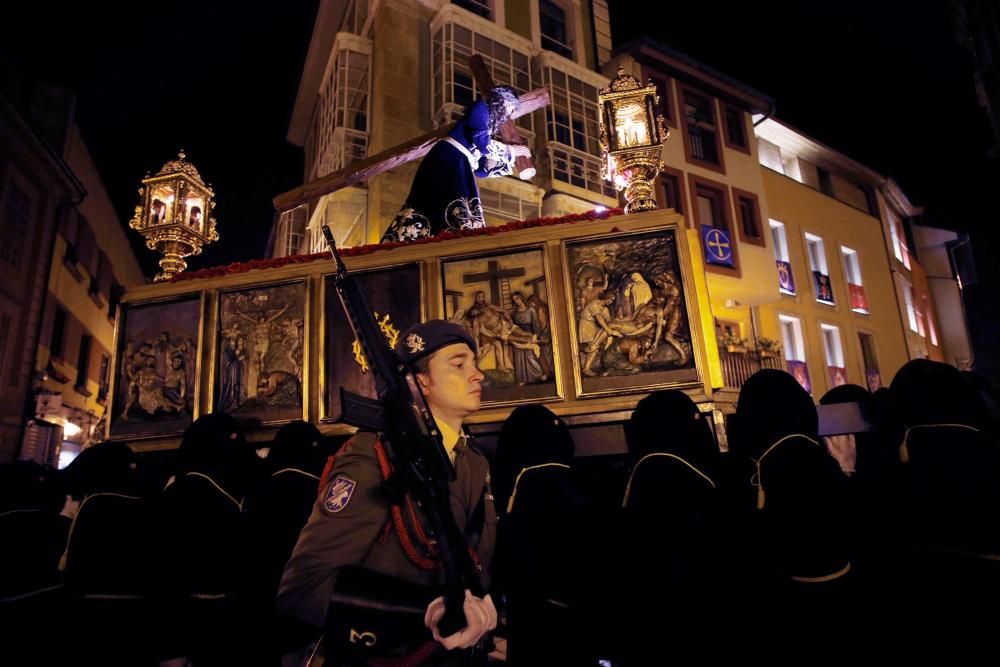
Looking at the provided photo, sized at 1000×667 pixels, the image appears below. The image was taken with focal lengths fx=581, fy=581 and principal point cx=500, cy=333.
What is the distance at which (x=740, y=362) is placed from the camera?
17.6 meters

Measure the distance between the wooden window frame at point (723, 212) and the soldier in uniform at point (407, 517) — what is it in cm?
1767

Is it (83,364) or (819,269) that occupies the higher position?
(819,269)

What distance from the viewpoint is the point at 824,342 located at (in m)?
22.3

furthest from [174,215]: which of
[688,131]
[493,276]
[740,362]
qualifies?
[688,131]

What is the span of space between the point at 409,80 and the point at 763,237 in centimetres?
1335

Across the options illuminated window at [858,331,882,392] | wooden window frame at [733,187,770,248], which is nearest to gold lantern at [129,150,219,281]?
wooden window frame at [733,187,770,248]

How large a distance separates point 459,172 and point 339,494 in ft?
18.8

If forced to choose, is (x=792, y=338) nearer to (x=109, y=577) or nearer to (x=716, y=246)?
(x=716, y=246)

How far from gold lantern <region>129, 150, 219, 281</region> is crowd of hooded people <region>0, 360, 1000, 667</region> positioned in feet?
11.2

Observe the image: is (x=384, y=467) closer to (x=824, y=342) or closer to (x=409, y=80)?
(x=409, y=80)

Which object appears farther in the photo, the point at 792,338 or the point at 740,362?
the point at 792,338

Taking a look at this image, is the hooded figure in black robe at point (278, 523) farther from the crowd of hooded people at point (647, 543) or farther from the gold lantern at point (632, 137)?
the gold lantern at point (632, 137)

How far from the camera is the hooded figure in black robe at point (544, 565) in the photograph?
371cm

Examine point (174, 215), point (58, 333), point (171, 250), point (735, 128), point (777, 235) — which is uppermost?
point (735, 128)
